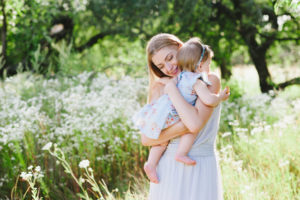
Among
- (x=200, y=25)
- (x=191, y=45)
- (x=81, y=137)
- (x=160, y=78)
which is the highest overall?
(x=200, y=25)

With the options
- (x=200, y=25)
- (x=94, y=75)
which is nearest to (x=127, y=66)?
(x=94, y=75)

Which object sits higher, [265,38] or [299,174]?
[265,38]

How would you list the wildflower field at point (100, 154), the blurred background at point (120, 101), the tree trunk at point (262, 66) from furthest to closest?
the tree trunk at point (262, 66)
the blurred background at point (120, 101)
the wildflower field at point (100, 154)

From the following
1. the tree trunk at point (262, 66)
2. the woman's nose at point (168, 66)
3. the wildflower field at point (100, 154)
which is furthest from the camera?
the tree trunk at point (262, 66)

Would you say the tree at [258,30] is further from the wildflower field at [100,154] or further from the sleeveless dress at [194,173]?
the sleeveless dress at [194,173]

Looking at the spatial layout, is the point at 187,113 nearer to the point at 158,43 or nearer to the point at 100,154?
the point at 158,43

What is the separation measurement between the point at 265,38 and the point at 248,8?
109cm

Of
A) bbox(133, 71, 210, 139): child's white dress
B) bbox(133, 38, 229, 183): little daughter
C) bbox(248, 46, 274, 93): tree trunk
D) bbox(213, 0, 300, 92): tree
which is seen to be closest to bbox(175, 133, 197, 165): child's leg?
bbox(133, 38, 229, 183): little daughter

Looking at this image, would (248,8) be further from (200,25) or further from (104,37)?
(104,37)

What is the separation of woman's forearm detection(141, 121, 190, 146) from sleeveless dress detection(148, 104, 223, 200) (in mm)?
59

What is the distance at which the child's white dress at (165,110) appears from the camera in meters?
1.99

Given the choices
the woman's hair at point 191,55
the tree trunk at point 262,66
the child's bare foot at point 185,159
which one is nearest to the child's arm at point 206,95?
the woman's hair at point 191,55

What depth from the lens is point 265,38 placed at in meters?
7.57

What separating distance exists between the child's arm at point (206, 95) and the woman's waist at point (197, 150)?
0.31 m
